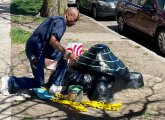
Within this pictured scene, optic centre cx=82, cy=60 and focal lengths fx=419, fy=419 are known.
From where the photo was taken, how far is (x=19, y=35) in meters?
11.6

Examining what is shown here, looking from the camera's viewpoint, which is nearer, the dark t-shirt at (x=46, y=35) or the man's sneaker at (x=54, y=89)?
the dark t-shirt at (x=46, y=35)

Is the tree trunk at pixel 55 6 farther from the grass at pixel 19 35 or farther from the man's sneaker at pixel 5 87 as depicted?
the man's sneaker at pixel 5 87

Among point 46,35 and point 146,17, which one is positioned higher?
point 46,35

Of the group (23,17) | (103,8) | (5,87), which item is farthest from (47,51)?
(103,8)

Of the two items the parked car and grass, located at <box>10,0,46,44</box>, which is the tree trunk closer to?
grass, located at <box>10,0,46,44</box>

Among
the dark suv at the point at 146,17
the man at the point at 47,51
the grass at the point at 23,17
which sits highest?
the man at the point at 47,51

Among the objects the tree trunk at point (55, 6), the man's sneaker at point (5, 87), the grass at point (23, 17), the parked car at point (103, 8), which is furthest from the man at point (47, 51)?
the parked car at point (103, 8)

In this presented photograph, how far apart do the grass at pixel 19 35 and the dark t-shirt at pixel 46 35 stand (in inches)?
180

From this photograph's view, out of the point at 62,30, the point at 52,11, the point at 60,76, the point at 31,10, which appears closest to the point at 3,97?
the point at 60,76

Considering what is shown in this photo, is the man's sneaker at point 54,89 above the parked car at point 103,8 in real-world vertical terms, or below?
above

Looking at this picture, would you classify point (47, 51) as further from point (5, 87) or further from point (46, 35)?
point (5, 87)

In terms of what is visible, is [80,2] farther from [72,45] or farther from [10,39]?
[72,45]

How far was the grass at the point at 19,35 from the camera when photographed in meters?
11.1

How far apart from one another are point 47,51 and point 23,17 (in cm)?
952
